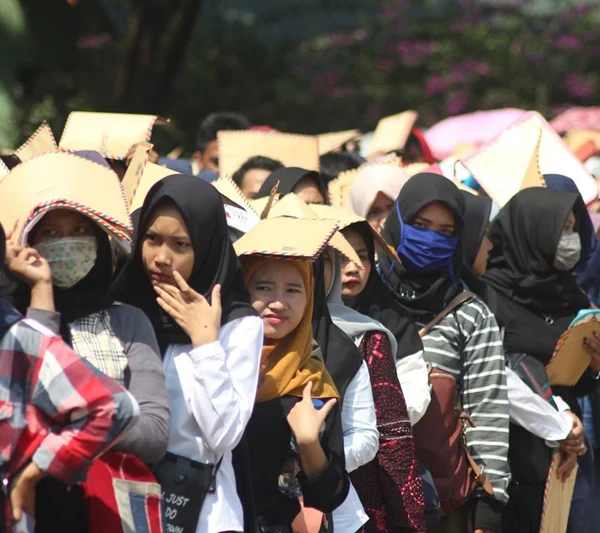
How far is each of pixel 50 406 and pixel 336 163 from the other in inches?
187

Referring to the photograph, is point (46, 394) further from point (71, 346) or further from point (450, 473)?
point (450, 473)

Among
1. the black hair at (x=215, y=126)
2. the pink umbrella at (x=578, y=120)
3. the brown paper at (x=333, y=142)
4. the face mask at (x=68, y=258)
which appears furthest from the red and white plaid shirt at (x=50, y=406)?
the pink umbrella at (x=578, y=120)

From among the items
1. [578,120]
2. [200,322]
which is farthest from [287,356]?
[578,120]

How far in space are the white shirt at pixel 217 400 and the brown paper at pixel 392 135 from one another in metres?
4.50

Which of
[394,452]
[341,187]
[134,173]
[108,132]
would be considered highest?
[108,132]

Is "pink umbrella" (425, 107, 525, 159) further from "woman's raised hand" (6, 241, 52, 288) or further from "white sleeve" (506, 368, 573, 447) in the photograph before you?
"woman's raised hand" (6, 241, 52, 288)

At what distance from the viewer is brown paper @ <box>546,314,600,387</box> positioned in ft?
18.7

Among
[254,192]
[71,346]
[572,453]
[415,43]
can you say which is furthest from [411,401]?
[415,43]

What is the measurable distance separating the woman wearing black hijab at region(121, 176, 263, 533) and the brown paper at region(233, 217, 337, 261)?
0.71 ft

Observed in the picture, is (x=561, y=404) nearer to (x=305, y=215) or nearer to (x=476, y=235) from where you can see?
(x=476, y=235)

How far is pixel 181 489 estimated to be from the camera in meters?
3.71

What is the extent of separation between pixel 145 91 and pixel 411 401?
7.07 m

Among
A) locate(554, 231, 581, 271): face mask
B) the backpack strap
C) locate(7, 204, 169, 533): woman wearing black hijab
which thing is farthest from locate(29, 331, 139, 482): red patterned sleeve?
locate(554, 231, 581, 271): face mask

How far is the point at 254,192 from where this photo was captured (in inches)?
263
